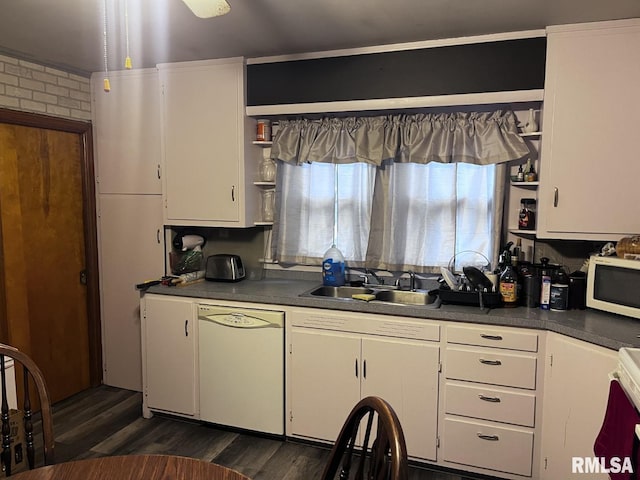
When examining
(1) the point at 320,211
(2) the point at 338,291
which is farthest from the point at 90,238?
(2) the point at 338,291

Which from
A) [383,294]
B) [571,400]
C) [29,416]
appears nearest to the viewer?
[29,416]

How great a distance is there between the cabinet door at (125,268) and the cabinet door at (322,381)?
1.36 m

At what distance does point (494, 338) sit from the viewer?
8.09 ft

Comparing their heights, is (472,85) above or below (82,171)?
above

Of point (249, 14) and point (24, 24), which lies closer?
→ point (249, 14)

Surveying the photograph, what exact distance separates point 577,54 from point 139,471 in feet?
8.89

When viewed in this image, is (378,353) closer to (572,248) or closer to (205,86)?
(572,248)

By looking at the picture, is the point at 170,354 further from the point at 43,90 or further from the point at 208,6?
the point at 208,6

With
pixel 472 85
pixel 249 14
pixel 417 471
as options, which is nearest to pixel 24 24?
pixel 249 14

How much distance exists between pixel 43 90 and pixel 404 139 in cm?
246

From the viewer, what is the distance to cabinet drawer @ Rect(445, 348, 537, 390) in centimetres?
243

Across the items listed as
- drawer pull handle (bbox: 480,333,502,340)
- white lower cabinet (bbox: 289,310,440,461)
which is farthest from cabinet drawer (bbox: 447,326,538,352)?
white lower cabinet (bbox: 289,310,440,461)

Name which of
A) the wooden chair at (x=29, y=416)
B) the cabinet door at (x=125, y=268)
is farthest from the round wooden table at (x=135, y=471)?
the cabinet door at (x=125, y=268)

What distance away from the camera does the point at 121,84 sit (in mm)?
3500
